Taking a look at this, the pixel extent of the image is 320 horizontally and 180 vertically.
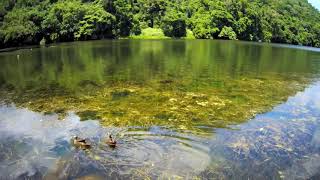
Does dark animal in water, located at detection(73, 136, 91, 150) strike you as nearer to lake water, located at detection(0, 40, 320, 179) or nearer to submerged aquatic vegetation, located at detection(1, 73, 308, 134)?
lake water, located at detection(0, 40, 320, 179)

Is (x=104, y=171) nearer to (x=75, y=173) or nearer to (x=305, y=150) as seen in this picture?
(x=75, y=173)

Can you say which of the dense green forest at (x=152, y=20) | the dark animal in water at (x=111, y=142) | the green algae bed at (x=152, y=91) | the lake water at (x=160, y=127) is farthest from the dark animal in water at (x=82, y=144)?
the dense green forest at (x=152, y=20)

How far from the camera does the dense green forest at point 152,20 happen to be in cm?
9050

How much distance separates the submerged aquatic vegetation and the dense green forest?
5799 cm

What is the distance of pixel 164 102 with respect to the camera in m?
23.1

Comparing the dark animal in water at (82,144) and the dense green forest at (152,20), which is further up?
the dense green forest at (152,20)

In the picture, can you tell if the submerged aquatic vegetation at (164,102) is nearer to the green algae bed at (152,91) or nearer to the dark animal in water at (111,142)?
the green algae bed at (152,91)

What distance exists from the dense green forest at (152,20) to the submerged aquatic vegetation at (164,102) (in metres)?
58.0

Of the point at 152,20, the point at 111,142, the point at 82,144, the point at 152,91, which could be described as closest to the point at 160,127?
the point at 111,142

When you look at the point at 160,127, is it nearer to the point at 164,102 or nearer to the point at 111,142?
the point at 111,142

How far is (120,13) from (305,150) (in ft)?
366

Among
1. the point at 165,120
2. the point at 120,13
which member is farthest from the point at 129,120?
the point at 120,13

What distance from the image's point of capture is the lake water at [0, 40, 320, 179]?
13219 mm

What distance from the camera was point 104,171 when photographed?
12766 millimetres
